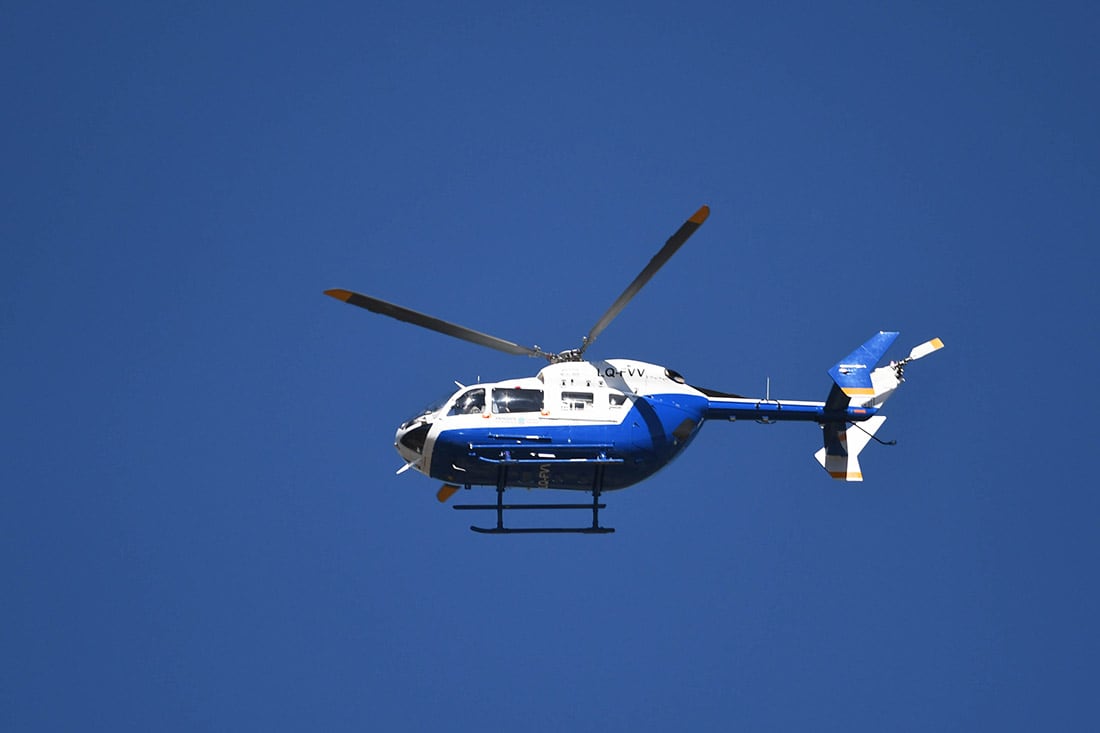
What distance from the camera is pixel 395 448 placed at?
2261cm

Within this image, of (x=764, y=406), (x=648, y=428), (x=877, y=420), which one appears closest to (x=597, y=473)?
(x=648, y=428)

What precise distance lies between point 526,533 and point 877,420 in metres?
5.16

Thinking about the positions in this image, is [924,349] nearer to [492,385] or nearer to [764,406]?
[764,406]

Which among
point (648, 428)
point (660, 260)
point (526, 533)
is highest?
point (660, 260)

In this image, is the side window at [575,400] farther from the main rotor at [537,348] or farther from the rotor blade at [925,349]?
the rotor blade at [925,349]

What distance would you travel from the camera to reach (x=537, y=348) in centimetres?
2305

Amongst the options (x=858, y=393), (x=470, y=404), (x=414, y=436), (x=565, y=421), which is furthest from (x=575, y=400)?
(x=858, y=393)

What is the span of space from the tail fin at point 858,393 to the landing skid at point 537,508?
3323 millimetres

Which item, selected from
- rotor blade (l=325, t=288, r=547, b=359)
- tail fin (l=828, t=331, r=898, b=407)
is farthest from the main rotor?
tail fin (l=828, t=331, r=898, b=407)

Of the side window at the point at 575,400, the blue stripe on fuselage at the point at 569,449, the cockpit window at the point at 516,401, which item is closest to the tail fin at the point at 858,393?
the blue stripe on fuselage at the point at 569,449

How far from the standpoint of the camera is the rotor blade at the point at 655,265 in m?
20.8

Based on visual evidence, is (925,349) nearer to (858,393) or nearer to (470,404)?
(858,393)

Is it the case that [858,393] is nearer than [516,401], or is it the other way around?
[516,401]

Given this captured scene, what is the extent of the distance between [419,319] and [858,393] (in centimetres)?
607
